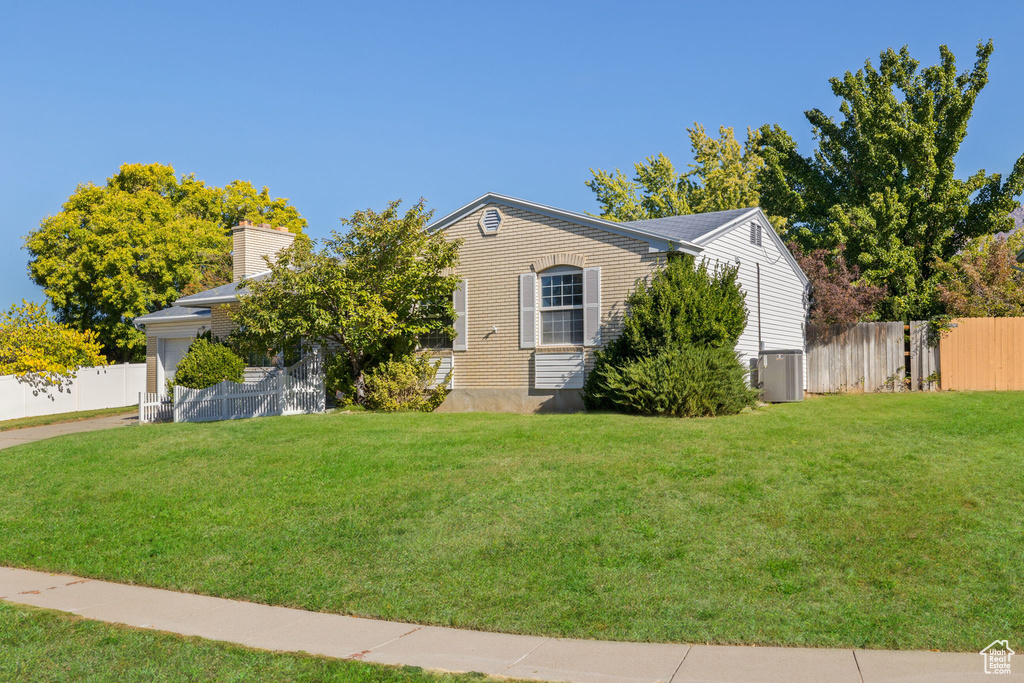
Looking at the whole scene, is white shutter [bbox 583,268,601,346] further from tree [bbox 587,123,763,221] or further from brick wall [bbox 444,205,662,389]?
tree [bbox 587,123,763,221]

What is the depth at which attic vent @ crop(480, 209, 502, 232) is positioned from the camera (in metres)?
18.7

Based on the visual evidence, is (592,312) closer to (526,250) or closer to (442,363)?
(526,250)

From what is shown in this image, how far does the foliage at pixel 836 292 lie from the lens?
71.3 feet

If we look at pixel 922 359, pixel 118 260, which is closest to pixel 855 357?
pixel 922 359

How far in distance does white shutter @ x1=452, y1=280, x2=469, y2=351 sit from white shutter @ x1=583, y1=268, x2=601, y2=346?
117 inches

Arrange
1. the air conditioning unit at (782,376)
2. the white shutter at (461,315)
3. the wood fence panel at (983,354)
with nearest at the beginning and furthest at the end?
the air conditioning unit at (782,376) → the white shutter at (461,315) → the wood fence panel at (983,354)

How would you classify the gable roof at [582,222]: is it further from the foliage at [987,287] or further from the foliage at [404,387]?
the foliage at [987,287]

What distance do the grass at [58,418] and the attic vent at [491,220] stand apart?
14206mm

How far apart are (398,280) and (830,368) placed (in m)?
11.3

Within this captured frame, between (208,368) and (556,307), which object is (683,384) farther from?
(208,368)

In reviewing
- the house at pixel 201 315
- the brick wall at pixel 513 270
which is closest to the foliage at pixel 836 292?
the brick wall at pixel 513 270

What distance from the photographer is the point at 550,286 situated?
711 inches

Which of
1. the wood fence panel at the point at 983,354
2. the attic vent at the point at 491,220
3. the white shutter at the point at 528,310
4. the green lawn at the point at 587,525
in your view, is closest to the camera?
the green lawn at the point at 587,525
